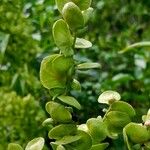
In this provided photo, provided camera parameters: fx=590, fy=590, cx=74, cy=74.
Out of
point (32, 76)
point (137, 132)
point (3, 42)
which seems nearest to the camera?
point (137, 132)

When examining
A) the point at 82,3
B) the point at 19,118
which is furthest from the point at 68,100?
the point at 19,118

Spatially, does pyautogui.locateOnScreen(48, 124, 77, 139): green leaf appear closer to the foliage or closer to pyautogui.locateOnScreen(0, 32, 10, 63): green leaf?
the foliage

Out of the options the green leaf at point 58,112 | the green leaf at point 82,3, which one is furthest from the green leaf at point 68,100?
the green leaf at point 82,3

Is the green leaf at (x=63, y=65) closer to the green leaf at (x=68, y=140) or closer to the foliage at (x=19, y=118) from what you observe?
the green leaf at (x=68, y=140)

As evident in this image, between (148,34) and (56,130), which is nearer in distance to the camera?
(56,130)

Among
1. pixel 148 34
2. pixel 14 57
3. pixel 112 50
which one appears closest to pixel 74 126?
pixel 14 57

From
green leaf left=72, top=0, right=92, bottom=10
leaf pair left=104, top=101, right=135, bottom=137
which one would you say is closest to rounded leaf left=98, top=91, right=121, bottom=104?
leaf pair left=104, top=101, right=135, bottom=137

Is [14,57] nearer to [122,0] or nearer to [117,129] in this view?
[117,129]

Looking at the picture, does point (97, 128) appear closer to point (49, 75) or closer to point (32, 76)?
point (49, 75)
